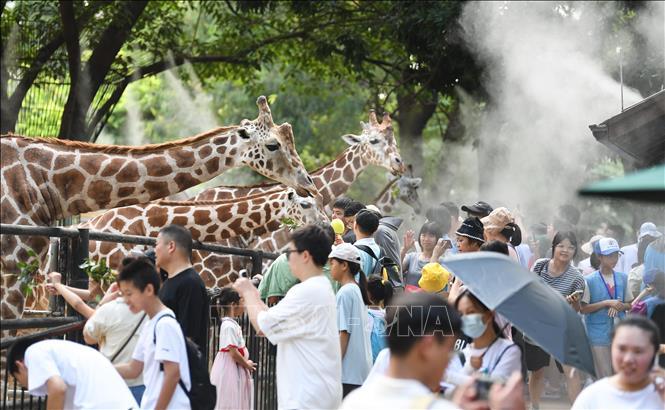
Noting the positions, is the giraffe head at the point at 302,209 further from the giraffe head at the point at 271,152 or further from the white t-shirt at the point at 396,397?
the white t-shirt at the point at 396,397

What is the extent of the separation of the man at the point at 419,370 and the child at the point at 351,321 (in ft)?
9.54

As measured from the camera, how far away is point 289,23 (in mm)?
22812

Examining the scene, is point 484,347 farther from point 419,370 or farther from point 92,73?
point 92,73

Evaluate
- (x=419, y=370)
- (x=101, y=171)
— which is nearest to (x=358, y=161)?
(x=101, y=171)

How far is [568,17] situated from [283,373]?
1406 cm

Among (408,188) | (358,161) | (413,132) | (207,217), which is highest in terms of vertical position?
(413,132)

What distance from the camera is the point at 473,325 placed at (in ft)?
18.9

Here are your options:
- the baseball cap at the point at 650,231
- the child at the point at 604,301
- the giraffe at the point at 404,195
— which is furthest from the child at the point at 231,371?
the giraffe at the point at 404,195

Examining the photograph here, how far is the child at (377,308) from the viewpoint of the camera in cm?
849

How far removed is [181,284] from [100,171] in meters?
4.29

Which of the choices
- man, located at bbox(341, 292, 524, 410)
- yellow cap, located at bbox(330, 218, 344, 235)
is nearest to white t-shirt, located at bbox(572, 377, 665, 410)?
man, located at bbox(341, 292, 524, 410)

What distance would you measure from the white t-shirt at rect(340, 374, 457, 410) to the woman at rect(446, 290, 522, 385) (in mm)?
1462

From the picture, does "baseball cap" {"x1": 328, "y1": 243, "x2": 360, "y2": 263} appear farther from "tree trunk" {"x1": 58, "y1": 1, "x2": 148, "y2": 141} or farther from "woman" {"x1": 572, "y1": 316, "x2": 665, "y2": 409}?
"tree trunk" {"x1": 58, "y1": 1, "x2": 148, "y2": 141}

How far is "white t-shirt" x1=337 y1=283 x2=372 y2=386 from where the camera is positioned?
24.9 ft
